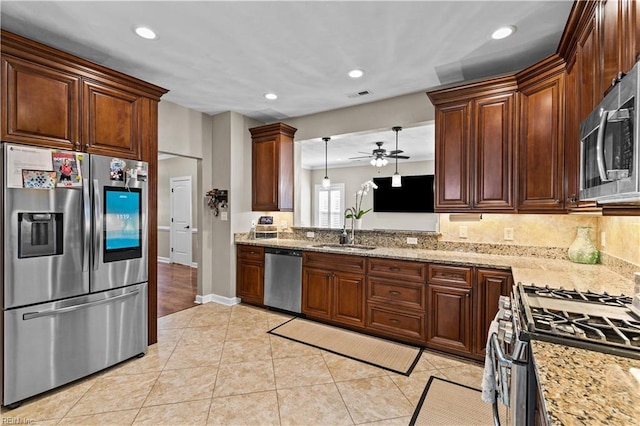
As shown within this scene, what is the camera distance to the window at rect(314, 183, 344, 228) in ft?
29.3

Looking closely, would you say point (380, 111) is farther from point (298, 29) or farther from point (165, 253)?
point (165, 253)

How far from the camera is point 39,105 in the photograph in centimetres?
220

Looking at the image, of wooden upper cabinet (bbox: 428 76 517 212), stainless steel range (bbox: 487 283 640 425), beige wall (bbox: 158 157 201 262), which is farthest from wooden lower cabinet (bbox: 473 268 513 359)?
beige wall (bbox: 158 157 201 262)

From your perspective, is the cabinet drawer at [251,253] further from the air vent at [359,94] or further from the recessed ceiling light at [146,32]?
the recessed ceiling light at [146,32]

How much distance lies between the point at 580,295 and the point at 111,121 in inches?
140

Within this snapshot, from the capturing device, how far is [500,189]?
274cm

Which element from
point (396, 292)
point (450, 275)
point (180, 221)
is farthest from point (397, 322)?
point (180, 221)

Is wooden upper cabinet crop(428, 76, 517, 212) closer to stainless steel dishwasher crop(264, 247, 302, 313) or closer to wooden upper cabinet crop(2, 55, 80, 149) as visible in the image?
stainless steel dishwasher crop(264, 247, 302, 313)

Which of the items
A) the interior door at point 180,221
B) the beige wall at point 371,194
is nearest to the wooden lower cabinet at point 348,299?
the beige wall at point 371,194

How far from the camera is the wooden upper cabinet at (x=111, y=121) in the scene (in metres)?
2.47

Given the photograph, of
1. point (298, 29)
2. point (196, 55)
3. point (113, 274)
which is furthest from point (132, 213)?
point (298, 29)

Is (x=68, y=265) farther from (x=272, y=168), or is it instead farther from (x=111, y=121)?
(x=272, y=168)

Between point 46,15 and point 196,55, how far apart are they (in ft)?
3.30

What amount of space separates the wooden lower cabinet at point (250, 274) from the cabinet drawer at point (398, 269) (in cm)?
161
